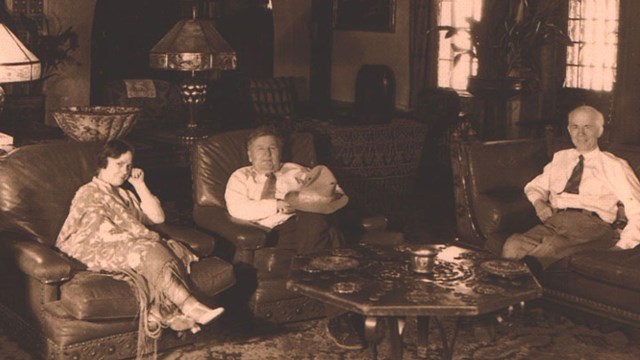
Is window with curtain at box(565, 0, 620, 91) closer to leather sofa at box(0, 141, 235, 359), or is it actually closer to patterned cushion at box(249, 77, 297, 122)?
patterned cushion at box(249, 77, 297, 122)

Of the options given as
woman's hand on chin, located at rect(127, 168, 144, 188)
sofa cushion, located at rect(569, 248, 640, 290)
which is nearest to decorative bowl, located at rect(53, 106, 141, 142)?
woman's hand on chin, located at rect(127, 168, 144, 188)

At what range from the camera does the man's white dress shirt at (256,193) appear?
18.3 ft

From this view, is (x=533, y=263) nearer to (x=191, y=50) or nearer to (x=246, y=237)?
(x=246, y=237)

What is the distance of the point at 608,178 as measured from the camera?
565cm

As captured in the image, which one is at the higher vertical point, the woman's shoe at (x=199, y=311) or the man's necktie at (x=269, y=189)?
the man's necktie at (x=269, y=189)

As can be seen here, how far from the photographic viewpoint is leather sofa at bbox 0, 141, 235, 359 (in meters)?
4.68

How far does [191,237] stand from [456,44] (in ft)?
22.0

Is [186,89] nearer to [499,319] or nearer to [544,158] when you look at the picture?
[544,158]

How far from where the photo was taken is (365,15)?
12.5 m

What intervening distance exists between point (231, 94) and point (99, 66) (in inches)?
64.1

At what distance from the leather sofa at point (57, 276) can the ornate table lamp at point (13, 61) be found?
35 centimetres

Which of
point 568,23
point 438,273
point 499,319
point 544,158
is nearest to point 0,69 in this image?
point 438,273

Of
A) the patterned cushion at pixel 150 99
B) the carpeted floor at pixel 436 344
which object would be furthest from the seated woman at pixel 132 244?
the patterned cushion at pixel 150 99

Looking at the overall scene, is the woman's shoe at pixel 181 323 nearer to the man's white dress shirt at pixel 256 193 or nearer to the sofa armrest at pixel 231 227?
the sofa armrest at pixel 231 227
